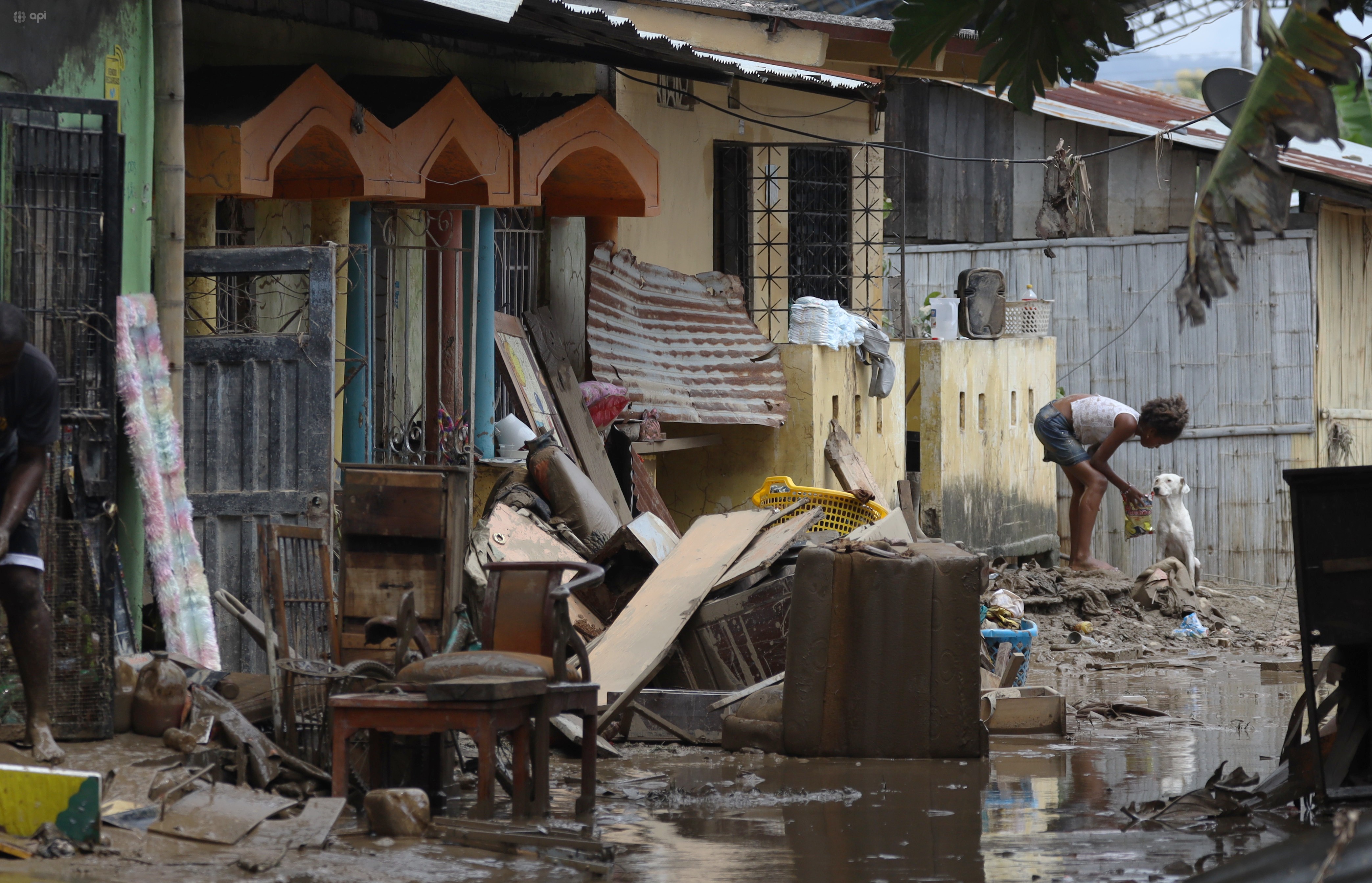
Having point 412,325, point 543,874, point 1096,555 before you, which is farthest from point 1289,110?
point 1096,555

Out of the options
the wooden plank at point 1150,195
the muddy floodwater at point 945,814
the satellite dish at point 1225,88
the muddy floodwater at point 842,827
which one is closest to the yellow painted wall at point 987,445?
the wooden plank at point 1150,195

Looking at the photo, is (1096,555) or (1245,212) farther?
(1096,555)

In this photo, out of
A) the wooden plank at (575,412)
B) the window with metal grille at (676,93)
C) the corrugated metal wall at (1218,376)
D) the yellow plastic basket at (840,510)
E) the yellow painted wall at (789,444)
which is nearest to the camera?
the yellow plastic basket at (840,510)

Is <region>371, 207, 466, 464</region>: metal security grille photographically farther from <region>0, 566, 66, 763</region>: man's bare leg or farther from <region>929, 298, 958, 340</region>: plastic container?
<region>929, 298, 958, 340</region>: plastic container

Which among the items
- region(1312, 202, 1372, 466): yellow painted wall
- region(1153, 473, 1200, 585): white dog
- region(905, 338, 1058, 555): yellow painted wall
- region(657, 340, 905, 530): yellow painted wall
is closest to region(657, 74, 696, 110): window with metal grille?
region(657, 340, 905, 530): yellow painted wall

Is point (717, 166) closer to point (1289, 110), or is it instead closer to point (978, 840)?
point (978, 840)

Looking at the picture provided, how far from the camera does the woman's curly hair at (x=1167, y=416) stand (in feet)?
44.4

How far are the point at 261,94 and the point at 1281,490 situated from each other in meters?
12.9

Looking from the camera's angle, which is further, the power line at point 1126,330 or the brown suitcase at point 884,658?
the power line at point 1126,330

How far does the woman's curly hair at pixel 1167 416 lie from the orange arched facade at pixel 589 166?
4301mm

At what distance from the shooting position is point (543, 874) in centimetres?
547

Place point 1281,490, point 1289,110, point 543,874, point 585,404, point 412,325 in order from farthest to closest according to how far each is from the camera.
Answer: point 1281,490
point 585,404
point 412,325
point 543,874
point 1289,110

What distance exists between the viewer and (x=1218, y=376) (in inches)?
722

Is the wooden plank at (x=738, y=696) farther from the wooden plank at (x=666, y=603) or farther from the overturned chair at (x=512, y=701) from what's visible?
the overturned chair at (x=512, y=701)
